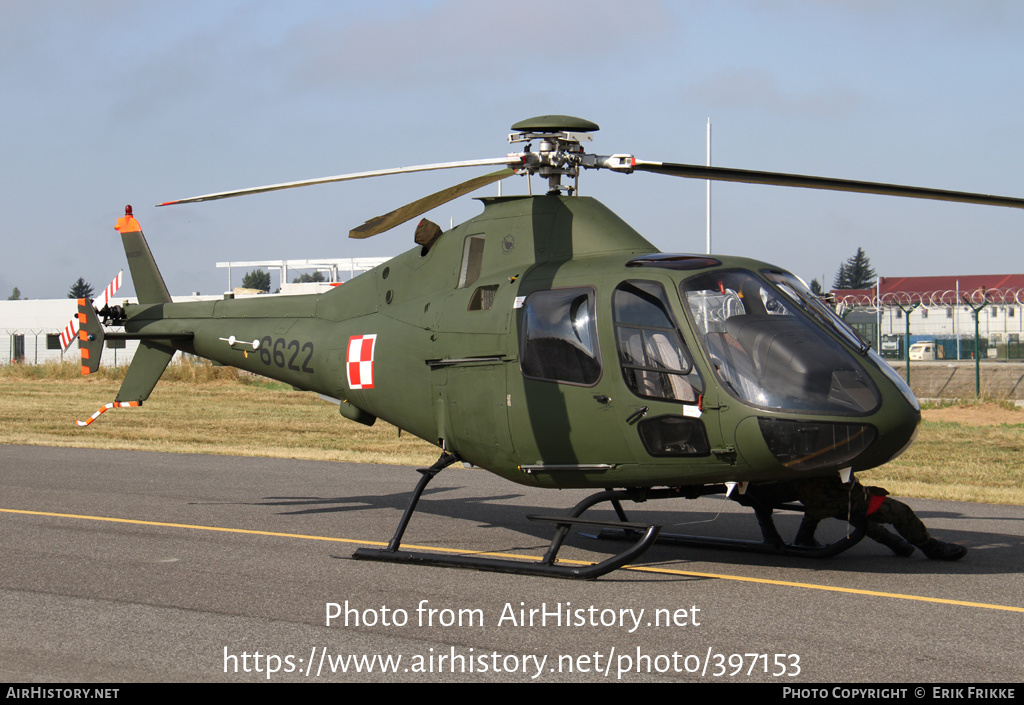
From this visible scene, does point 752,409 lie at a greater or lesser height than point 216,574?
greater

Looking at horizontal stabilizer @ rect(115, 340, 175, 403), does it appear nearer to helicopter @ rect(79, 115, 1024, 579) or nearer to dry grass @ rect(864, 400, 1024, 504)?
helicopter @ rect(79, 115, 1024, 579)

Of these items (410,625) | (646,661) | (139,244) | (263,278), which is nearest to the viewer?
(646,661)

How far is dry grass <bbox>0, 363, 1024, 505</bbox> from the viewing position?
559 inches

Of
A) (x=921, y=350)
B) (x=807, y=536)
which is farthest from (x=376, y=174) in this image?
(x=921, y=350)

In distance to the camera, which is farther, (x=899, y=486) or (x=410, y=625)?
(x=899, y=486)

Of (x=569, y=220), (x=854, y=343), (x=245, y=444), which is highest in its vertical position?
(x=569, y=220)

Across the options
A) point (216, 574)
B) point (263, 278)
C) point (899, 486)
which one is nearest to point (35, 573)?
point (216, 574)

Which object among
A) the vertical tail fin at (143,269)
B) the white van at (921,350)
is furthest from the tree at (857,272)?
the vertical tail fin at (143,269)

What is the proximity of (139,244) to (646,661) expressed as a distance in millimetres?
9536

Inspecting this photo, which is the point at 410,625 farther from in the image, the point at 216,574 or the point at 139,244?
the point at 139,244

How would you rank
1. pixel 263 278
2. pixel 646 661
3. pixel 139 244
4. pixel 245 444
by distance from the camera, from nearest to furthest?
pixel 646 661 < pixel 139 244 < pixel 245 444 < pixel 263 278

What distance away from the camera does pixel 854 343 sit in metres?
7.30

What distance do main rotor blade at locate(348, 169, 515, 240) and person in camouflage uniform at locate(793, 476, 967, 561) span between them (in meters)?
3.53

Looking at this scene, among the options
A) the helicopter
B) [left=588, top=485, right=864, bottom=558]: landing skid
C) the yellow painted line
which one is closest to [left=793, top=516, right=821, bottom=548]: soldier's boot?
[left=588, top=485, right=864, bottom=558]: landing skid
